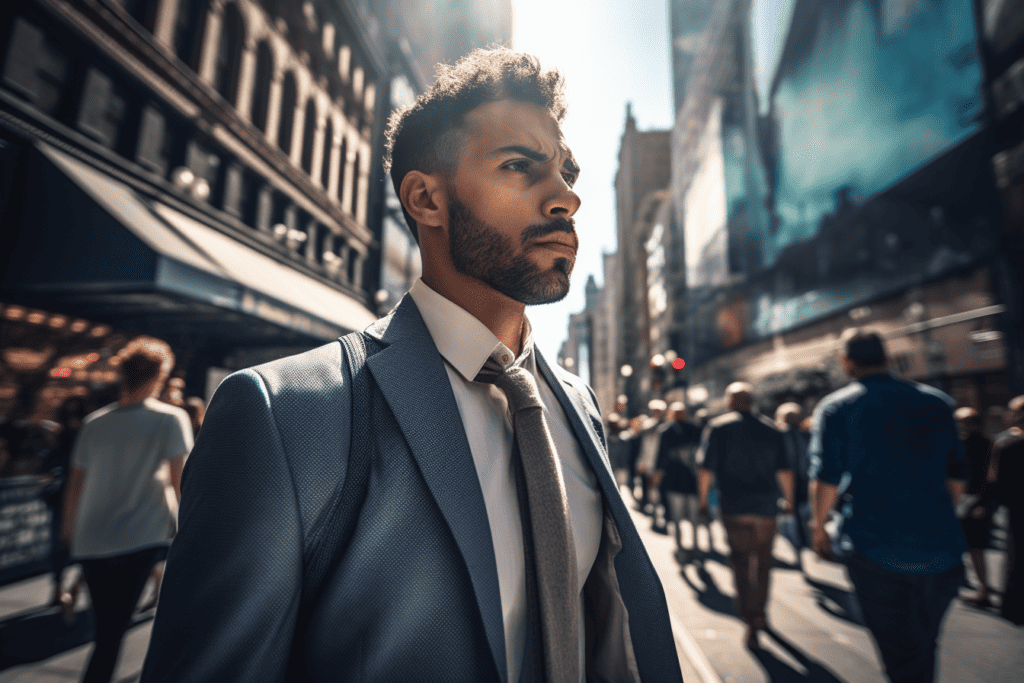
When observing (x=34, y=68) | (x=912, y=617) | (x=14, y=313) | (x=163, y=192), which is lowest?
(x=912, y=617)

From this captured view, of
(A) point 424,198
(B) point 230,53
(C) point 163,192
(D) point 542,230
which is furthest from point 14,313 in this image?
(D) point 542,230

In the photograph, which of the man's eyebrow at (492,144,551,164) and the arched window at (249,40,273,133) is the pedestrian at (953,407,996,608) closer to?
the man's eyebrow at (492,144,551,164)

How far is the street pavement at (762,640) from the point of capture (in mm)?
4004

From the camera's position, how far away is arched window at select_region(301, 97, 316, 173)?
15.8 meters

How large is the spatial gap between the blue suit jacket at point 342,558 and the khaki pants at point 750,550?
4.98 meters

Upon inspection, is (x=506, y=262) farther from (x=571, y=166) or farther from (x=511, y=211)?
(x=571, y=166)

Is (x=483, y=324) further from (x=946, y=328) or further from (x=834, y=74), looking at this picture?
(x=834, y=74)

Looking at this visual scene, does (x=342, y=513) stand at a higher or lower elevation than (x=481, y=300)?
lower

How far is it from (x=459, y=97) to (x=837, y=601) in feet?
22.9

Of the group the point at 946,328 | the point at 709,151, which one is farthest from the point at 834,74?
the point at 709,151

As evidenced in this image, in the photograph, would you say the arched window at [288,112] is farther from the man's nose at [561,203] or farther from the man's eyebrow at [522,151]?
the man's nose at [561,203]

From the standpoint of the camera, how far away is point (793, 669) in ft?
13.6

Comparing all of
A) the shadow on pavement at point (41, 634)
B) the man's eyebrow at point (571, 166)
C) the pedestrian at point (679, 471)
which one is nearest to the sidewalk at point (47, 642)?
the shadow on pavement at point (41, 634)

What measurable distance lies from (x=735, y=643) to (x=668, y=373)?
4693cm
